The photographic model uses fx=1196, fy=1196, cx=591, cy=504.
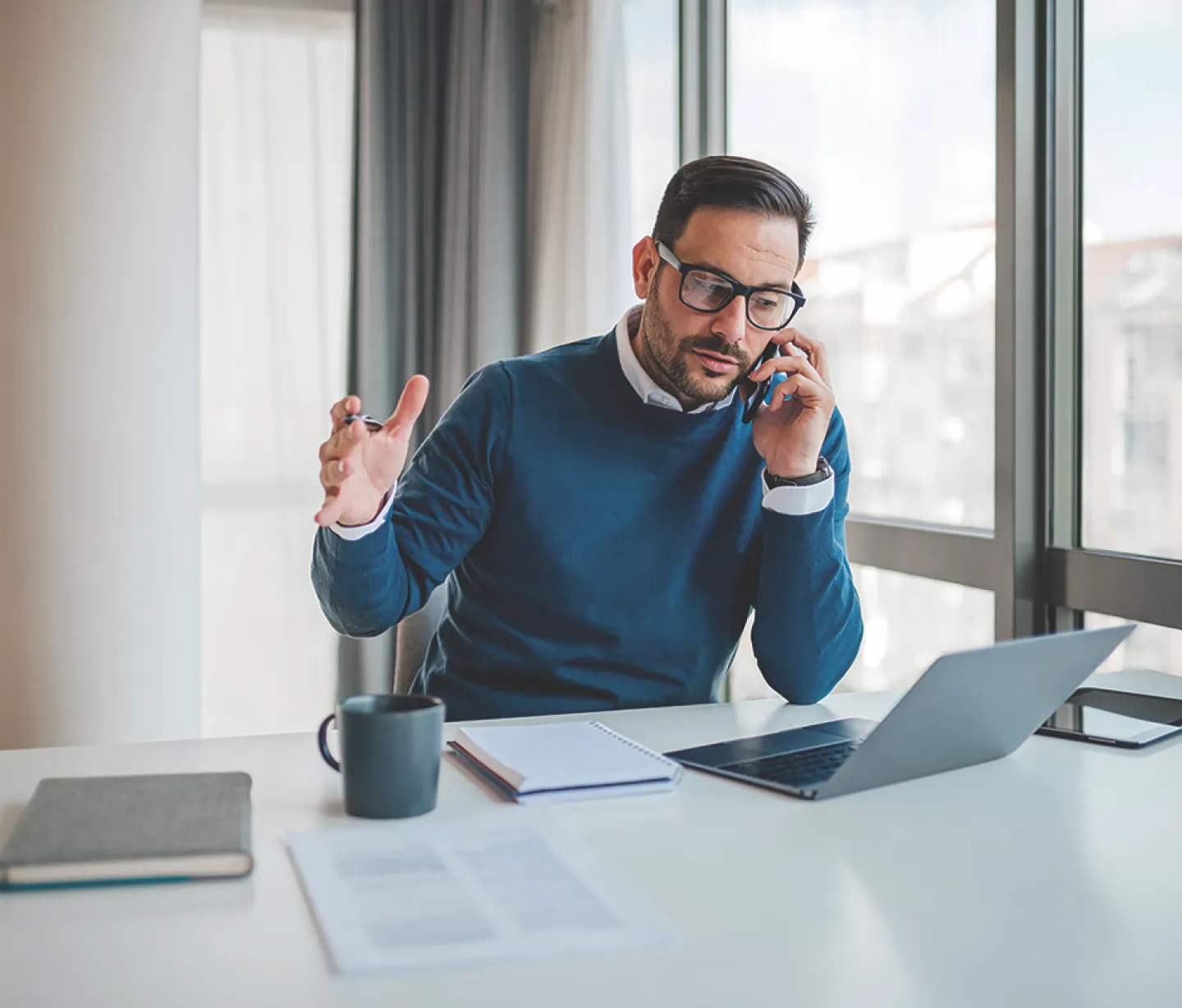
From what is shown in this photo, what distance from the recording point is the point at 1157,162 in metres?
1.82

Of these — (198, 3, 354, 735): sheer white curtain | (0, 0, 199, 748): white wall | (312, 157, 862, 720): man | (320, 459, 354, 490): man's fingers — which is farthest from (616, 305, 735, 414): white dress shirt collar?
(198, 3, 354, 735): sheer white curtain

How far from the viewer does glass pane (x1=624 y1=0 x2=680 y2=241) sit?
10.9ft

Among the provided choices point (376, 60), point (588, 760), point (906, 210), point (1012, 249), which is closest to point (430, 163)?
point (376, 60)

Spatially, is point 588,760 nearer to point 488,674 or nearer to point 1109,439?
point 488,674

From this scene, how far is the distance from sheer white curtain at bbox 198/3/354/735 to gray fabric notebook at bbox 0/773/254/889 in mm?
2634

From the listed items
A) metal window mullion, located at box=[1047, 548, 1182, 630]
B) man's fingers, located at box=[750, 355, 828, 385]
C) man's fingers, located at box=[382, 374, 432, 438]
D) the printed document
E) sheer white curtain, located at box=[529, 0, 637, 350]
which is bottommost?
the printed document

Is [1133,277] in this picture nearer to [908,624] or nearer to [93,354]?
[908,624]

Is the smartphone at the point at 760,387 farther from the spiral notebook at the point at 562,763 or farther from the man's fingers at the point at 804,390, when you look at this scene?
the spiral notebook at the point at 562,763

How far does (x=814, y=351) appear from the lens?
1637mm

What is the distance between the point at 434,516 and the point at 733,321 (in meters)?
0.47

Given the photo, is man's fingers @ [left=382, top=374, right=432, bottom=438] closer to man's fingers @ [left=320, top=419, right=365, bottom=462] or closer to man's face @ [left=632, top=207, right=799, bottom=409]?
man's fingers @ [left=320, top=419, right=365, bottom=462]

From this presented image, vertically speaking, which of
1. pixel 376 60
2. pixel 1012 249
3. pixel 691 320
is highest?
pixel 376 60

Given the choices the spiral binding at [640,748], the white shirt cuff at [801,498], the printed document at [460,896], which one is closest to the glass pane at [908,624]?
the white shirt cuff at [801,498]

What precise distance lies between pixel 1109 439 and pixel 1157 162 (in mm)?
434
